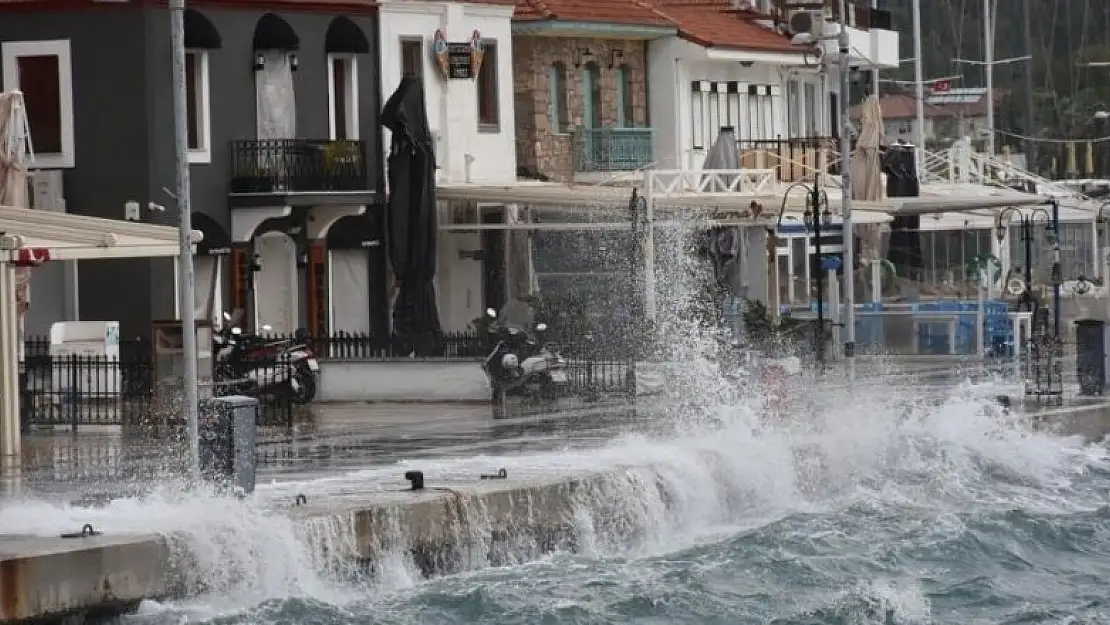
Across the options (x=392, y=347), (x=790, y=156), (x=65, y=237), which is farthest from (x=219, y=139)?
(x=790, y=156)

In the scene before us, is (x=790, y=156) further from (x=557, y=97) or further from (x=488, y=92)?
(x=488, y=92)

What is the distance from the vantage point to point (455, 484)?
24359mm

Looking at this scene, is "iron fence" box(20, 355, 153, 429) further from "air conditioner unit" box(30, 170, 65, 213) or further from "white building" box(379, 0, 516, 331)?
"white building" box(379, 0, 516, 331)

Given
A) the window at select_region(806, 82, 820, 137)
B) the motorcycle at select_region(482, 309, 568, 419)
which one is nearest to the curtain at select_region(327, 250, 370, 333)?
the motorcycle at select_region(482, 309, 568, 419)

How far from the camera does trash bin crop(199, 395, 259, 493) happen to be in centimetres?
2203

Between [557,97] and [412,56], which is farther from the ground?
[412,56]

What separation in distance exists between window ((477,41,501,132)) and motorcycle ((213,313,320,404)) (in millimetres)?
11086

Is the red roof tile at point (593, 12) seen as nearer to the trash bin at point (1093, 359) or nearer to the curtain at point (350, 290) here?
the curtain at point (350, 290)

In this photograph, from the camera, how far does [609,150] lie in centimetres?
4944

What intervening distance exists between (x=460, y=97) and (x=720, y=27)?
985 cm

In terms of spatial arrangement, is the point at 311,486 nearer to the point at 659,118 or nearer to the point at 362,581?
the point at 362,581

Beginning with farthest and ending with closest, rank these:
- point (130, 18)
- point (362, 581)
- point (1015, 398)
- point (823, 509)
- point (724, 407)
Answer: point (130, 18), point (1015, 398), point (724, 407), point (823, 509), point (362, 581)

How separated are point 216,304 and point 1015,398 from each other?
1215 centimetres

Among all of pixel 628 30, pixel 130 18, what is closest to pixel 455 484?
pixel 130 18
